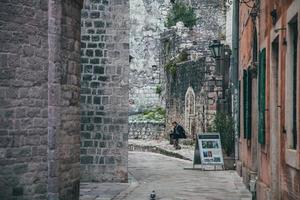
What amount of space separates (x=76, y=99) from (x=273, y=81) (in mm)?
3313

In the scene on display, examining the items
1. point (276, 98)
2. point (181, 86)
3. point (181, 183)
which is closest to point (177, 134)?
point (181, 86)

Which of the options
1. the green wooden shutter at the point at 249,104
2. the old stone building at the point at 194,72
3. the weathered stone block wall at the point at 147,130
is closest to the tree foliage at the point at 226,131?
the old stone building at the point at 194,72

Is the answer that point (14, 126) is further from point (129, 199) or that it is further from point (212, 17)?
point (212, 17)

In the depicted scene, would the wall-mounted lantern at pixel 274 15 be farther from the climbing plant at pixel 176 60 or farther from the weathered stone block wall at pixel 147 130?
the weathered stone block wall at pixel 147 130

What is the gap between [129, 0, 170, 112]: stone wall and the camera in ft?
141

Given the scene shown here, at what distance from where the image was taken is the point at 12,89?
397 inches

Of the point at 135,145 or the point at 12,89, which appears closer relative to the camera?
the point at 12,89

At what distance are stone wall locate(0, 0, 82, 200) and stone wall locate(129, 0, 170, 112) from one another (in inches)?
1220

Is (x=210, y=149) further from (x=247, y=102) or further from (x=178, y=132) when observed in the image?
(x=178, y=132)

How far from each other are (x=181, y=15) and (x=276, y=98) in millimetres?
33415

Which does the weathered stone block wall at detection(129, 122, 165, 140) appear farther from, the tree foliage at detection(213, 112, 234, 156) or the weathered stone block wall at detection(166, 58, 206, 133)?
the tree foliage at detection(213, 112, 234, 156)

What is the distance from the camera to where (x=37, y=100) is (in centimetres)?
1054

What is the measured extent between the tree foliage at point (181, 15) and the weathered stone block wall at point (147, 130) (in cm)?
805

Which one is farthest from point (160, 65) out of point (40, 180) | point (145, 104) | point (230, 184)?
point (40, 180)
